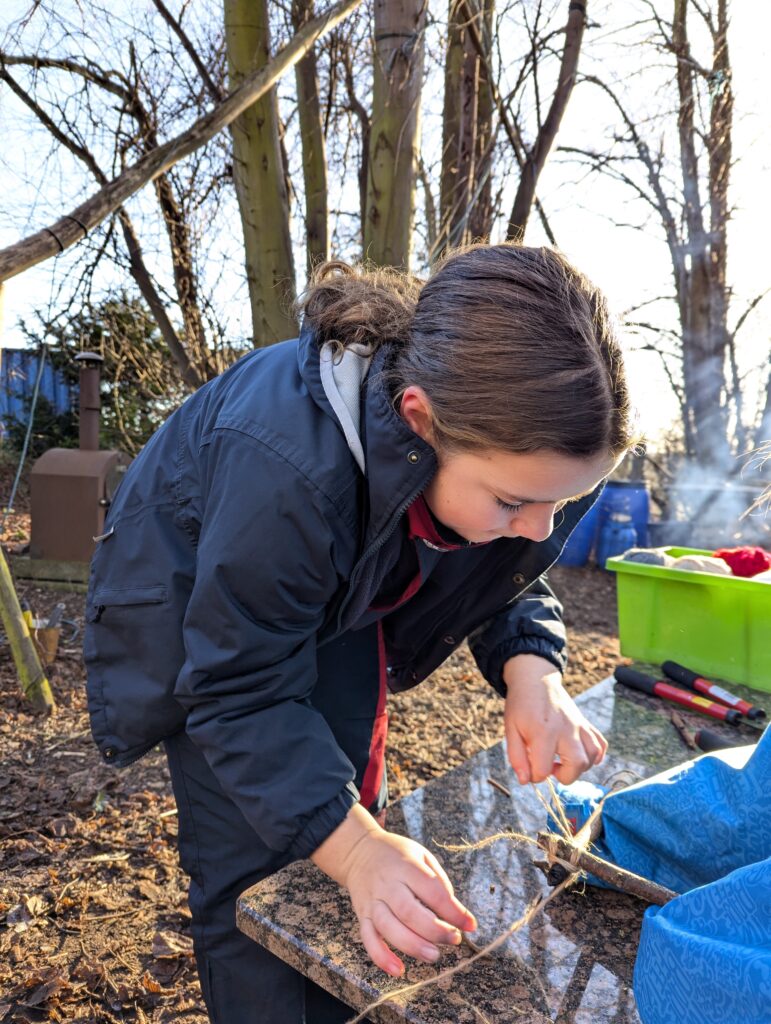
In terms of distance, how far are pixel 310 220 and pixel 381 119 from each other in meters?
0.93

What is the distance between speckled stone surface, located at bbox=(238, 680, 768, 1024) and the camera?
1008mm

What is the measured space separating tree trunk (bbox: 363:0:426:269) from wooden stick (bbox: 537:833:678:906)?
220cm

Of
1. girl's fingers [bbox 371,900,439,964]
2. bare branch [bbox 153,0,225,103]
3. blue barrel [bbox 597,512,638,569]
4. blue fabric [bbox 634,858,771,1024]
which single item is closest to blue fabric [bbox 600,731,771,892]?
blue fabric [bbox 634,858,771,1024]

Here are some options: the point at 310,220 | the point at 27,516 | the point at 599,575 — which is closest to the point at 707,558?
the point at 310,220

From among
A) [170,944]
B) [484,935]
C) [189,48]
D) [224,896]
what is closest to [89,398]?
[189,48]

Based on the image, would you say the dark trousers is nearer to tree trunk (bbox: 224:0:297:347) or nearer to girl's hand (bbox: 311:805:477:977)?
girl's hand (bbox: 311:805:477:977)

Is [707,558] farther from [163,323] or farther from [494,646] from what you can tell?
[163,323]

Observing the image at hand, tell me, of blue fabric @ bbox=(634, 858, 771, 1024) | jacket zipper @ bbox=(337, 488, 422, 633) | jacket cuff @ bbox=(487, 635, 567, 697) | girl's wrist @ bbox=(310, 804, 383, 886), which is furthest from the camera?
jacket cuff @ bbox=(487, 635, 567, 697)

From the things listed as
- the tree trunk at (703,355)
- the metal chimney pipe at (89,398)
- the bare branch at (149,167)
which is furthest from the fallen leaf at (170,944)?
the tree trunk at (703,355)

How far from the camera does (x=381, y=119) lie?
290cm

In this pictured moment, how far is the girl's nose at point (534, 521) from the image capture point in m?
1.23

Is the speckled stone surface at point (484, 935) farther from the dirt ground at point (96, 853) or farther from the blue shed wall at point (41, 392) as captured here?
the blue shed wall at point (41, 392)

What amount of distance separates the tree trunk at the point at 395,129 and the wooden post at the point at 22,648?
1.84 m

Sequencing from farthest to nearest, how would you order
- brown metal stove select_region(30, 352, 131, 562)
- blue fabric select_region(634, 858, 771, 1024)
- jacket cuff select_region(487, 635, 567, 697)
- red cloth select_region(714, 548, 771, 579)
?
brown metal stove select_region(30, 352, 131, 562) < red cloth select_region(714, 548, 771, 579) < jacket cuff select_region(487, 635, 567, 697) < blue fabric select_region(634, 858, 771, 1024)
